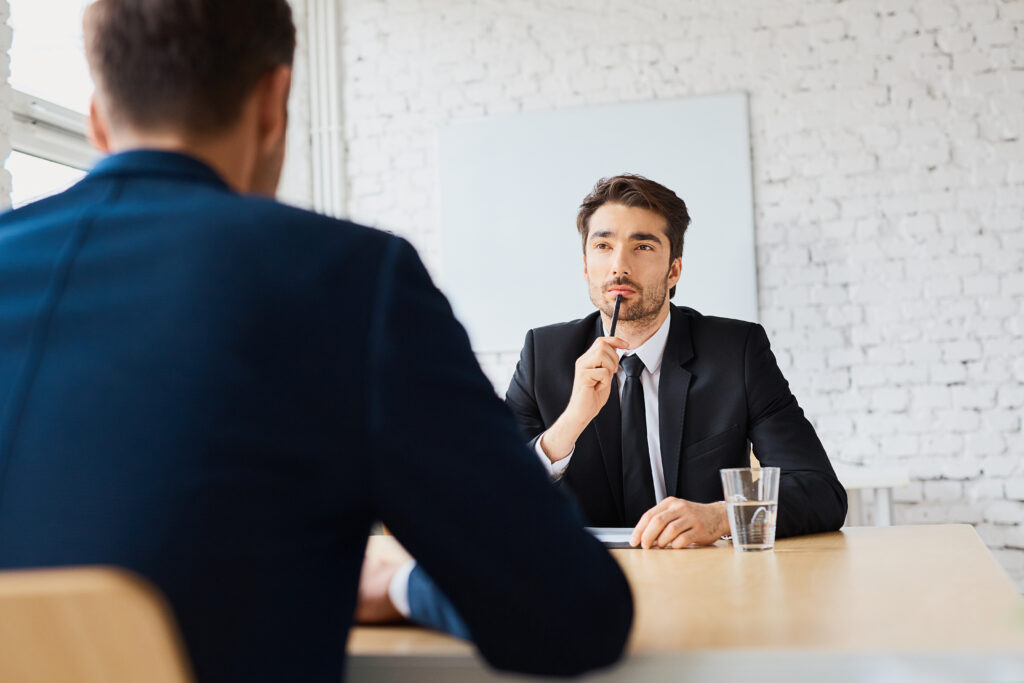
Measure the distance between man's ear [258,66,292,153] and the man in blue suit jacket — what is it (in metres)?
0.03

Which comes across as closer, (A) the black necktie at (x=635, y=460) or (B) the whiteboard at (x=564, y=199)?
(A) the black necktie at (x=635, y=460)

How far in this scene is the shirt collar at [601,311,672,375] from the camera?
2.19 m

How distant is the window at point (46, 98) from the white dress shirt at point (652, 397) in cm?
228

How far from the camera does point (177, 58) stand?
69 cm

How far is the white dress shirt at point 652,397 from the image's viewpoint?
202cm

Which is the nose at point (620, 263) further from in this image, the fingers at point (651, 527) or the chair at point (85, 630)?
the chair at point (85, 630)

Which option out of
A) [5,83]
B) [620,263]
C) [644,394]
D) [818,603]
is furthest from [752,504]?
[5,83]

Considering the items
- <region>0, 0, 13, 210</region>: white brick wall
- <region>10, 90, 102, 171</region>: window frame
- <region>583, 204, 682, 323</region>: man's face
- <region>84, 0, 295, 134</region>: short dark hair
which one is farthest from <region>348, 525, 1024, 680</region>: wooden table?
<region>10, 90, 102, 171</region>: window frame

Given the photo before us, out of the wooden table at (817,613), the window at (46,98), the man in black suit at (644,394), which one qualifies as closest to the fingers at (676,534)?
the wooden table at (817,613)

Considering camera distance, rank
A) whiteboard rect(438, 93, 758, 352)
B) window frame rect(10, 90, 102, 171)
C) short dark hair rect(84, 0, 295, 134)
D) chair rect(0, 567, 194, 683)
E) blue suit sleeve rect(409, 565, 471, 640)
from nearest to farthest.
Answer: chair rect(0, 567, 194, 683) < short dark hair rect(84, 0, 295, 134) < blue suit sleeve rect(409, 565, 471, 640) < window frame rect(10, 90, 102, 171) < whiteboard rect(438, 93, 758, 352)

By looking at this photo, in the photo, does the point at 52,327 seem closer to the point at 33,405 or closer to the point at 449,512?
the point at 33,405

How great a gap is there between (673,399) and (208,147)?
4.81 feet

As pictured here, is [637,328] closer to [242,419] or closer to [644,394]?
[644,394]

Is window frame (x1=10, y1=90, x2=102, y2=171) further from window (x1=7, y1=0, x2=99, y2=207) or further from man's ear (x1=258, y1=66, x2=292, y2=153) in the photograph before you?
man's ear (x1=258, y1=66, x2=292, y2=153)
